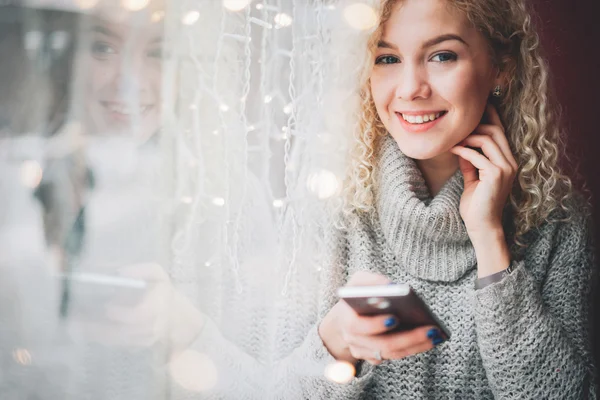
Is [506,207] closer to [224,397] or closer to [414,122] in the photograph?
[414,122]

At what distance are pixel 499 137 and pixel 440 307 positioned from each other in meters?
0.37

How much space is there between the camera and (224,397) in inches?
44.6

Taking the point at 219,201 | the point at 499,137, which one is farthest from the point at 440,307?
the point at 219,201

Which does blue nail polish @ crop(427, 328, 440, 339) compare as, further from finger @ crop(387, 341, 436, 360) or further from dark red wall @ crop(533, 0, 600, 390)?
dark red wall @ crop(533, 0, 600, 390)

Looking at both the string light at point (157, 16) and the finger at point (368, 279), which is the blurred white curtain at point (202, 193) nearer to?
the string light at point (157, 16)

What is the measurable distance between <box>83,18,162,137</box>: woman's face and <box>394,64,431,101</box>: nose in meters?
0.46

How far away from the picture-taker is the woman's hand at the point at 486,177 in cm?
112

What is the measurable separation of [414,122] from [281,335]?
1.63 feet

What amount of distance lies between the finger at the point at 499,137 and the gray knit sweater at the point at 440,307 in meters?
0.10

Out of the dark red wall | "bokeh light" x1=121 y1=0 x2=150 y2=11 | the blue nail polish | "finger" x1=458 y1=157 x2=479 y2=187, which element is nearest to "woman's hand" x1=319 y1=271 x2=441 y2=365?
the blue nail polish

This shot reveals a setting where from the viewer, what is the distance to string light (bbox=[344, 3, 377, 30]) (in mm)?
1137

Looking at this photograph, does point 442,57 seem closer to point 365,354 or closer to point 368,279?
point 368,279

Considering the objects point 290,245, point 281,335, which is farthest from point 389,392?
point 290,245

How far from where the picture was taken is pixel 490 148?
1152 mm
